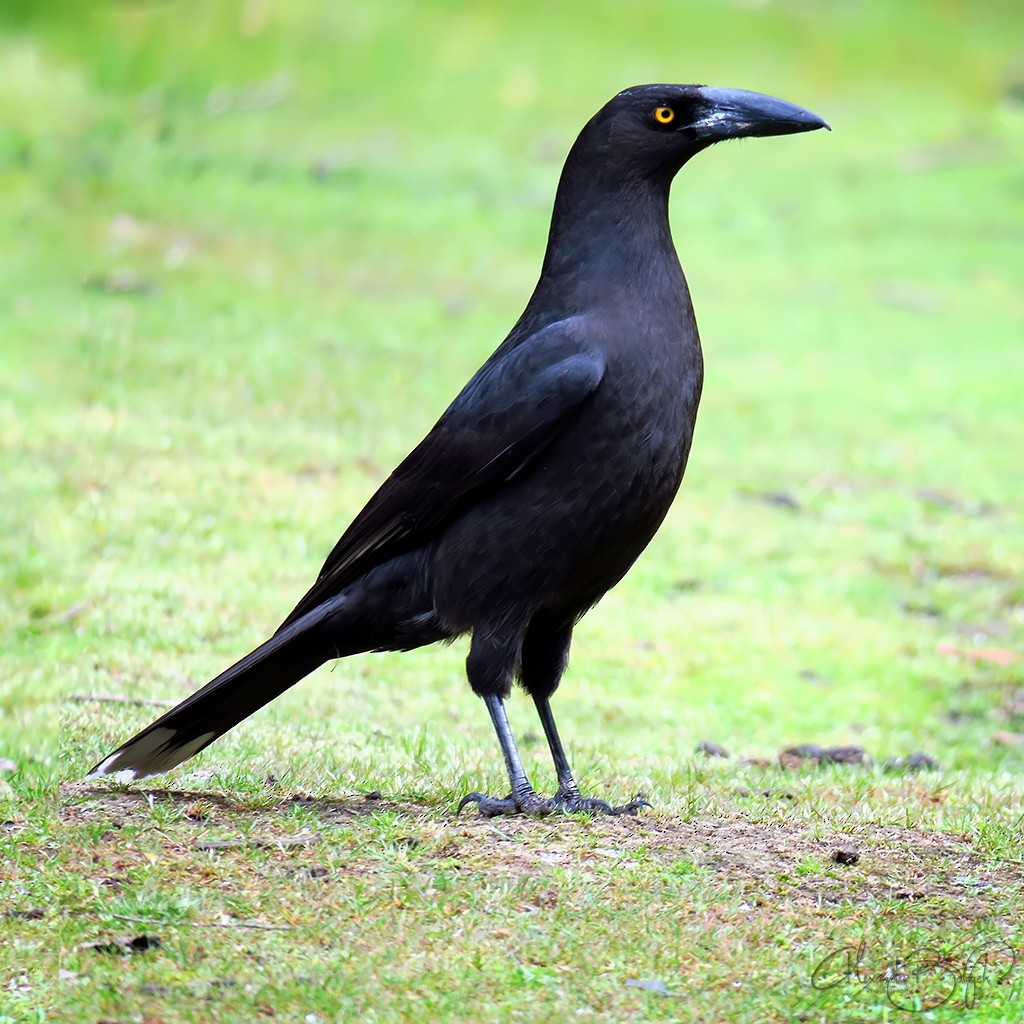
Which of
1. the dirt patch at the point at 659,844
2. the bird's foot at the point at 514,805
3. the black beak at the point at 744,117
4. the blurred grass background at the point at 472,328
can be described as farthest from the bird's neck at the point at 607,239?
the blurred grass background at the point at 472,328

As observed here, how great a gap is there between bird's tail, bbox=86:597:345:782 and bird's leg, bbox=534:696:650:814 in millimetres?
758

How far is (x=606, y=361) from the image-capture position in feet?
16.6

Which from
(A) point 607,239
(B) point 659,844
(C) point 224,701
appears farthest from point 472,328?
(B) point 659,844

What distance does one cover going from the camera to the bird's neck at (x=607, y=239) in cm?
532

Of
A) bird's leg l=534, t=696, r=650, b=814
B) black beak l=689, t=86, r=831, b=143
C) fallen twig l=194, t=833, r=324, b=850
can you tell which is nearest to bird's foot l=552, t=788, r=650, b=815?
bird's leg l=534, t=696, r=650, b=814

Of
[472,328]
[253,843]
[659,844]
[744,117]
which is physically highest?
[744,117]

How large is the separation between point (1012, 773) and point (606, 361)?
3.63m

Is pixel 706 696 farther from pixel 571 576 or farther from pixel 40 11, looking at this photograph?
pixel 40 11

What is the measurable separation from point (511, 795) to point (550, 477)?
1039 millimetres

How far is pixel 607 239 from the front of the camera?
5.41 metres

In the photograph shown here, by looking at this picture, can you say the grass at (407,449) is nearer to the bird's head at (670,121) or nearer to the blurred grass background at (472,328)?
the blurred grass background at (472,328)

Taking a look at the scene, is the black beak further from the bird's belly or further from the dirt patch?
the dirt patch

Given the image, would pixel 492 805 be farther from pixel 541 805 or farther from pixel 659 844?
pixel 659 844

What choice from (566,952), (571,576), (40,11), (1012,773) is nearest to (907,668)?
(1012,773)
